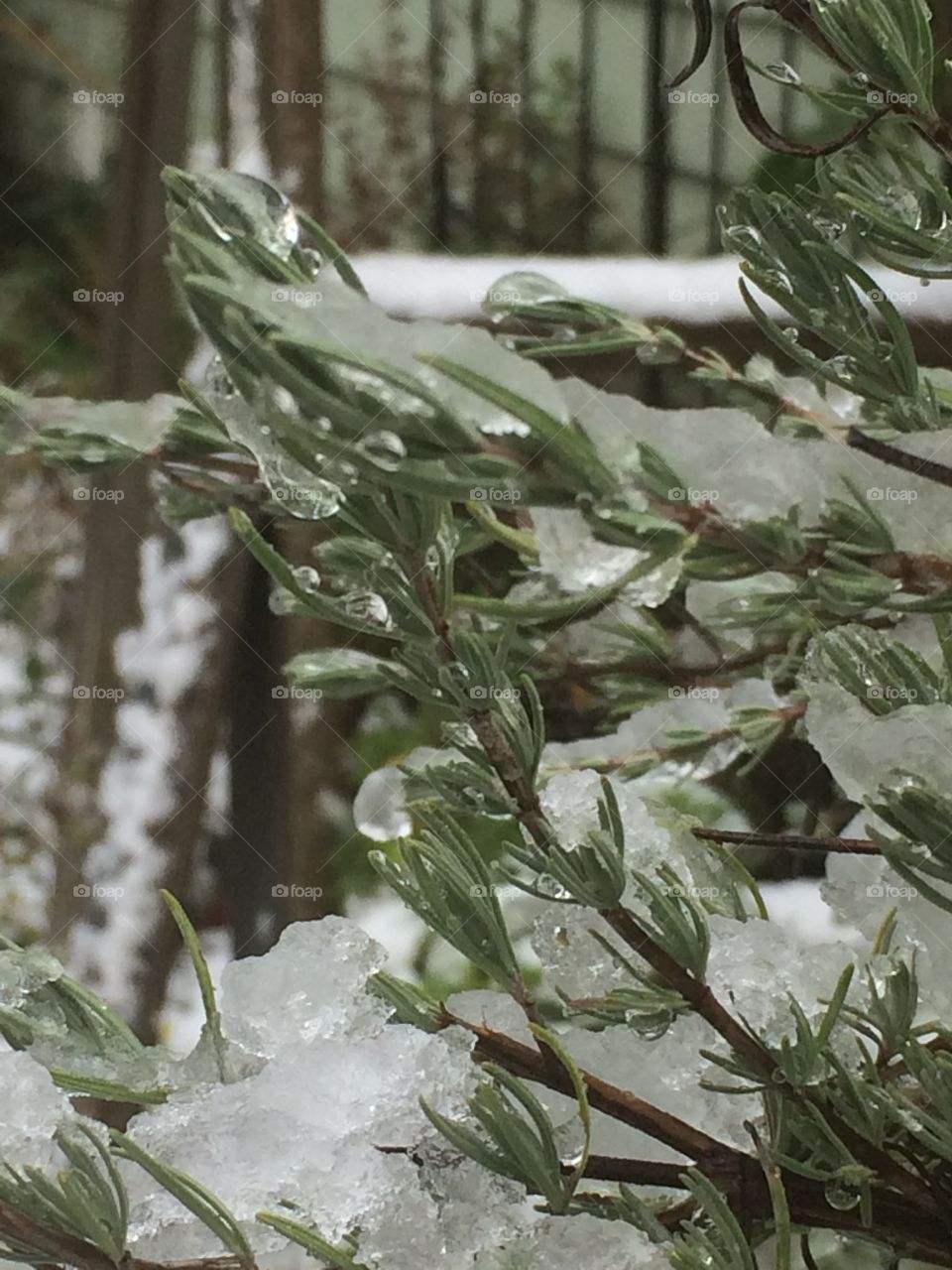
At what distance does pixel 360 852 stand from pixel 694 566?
0.40 metres

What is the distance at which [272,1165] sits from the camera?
0.37 feet

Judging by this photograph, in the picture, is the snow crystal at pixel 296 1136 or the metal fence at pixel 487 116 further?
the metal fence at pixel 487 116

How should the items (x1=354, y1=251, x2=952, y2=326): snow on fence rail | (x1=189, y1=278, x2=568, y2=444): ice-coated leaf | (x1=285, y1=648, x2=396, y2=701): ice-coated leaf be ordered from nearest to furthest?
1. (x1=189, y1=278, x2=568, y2=444): ice-coated leaf
2. (x1=285, y1=648, x2=396, y2=701): ice-coated leaf
3. (x1=354, y1=251, x2=952, y2=326): snow on fence rail

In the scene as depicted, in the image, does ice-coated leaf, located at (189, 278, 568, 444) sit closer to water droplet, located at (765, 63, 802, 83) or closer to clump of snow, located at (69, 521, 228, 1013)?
water droplet, located at (765, 63, 802, 83)

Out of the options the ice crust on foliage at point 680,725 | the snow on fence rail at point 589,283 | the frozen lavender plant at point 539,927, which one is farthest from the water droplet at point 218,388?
the snow on fence rail at point 589,283

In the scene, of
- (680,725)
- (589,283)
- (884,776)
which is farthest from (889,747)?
(589,283)

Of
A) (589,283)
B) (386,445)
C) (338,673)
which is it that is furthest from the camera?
(589,283)

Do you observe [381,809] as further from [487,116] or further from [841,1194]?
[487,116]

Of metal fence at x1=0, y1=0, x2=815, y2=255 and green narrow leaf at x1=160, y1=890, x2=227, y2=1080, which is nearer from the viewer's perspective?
green narrow leaf at x1=160, y1=890, x2=227, y2=1080

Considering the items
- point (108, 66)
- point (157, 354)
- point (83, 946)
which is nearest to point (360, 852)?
point (83, 946)

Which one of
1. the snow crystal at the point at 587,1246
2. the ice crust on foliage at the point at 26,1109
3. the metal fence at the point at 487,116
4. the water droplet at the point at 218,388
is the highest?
the metal fence at the point at 487,116

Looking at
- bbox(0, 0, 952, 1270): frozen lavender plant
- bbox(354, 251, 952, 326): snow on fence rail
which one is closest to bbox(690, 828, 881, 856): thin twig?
bbox(0, 0, 952, 1270): frozen lavender plant

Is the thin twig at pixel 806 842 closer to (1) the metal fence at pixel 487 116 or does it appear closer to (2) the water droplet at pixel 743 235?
(2) the water droplet at pixel 743 235

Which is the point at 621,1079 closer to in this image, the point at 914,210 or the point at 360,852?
the point at 914,210
